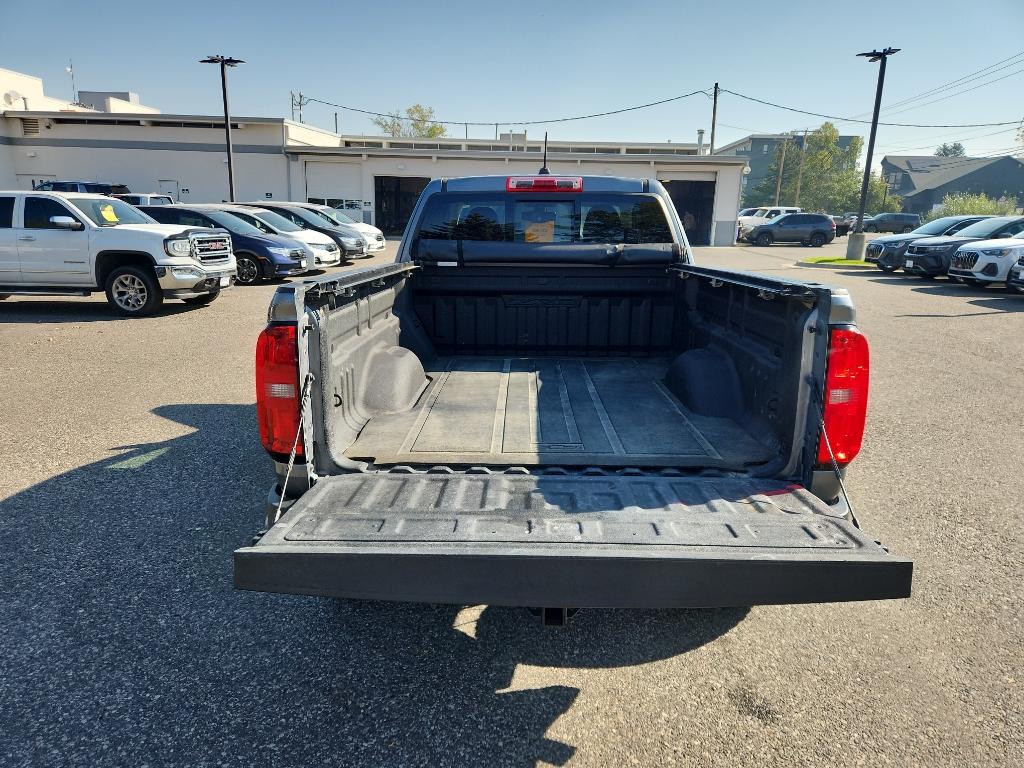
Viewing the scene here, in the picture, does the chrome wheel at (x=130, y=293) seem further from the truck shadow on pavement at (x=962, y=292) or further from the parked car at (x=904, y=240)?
the parked car at (x=904, y=240)

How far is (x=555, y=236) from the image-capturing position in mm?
5211

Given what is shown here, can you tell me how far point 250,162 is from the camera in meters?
→ 35.8

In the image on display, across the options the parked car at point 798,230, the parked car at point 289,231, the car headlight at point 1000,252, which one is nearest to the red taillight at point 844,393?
the parked car at point 289,231

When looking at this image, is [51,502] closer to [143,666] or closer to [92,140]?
[143,666]

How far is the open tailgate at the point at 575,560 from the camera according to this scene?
215cm

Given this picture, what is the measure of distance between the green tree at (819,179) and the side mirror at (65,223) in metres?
84.7

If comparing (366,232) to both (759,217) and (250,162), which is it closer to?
(250,162)

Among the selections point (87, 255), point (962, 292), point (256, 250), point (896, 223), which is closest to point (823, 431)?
point (87, 255)

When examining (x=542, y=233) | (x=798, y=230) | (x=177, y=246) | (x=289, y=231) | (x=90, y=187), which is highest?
(x=90, y=187)

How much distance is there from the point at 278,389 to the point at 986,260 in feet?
59.9

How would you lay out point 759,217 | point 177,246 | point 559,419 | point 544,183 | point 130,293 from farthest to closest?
point 759,217
point 130,293
point 177,246
point 544,183
point 559,419

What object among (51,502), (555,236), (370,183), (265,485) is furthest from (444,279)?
(370,183)

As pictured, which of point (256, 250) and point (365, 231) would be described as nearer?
point (256, 250)

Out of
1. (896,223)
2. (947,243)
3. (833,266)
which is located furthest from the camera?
(896,223)
